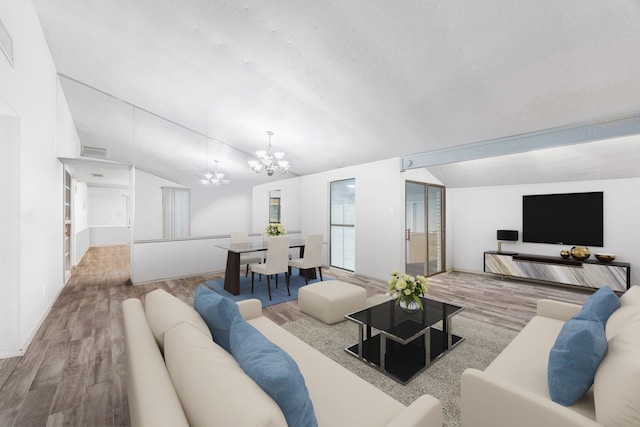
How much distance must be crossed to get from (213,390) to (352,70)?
10.0ft

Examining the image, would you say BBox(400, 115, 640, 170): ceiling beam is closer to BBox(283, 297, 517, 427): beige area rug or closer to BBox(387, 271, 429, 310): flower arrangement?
BBox(283, 297, 517, 427): beige area rug

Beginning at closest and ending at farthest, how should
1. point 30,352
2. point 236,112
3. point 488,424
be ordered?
point 488,424
point 30,352
point 236,112

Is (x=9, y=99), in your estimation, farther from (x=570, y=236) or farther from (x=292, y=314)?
(x=570, y=236)

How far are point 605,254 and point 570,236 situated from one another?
0.49m

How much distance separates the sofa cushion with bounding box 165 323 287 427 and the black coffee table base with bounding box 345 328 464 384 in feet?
5.27

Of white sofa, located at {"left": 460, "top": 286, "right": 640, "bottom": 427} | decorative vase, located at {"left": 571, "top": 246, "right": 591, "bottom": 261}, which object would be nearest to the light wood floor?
decorative vase, located at {"left": 571, "top": 246, "right": 591, "bottom": 261}

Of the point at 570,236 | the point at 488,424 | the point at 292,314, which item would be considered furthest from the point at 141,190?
the point at 570,236

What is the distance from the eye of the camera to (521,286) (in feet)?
15.3

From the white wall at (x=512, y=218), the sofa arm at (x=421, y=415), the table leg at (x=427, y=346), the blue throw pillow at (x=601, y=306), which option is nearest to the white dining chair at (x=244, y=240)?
the table leg at (x=427, y=346)

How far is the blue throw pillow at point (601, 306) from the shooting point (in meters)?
1.60

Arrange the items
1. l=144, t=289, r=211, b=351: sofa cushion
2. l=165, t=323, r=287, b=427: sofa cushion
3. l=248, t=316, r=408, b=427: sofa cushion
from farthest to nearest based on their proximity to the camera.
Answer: l=144, t=289, r=211, b=351: sofa cushion → l=248, t=316, r=408, b=427: sofa cushion → l=165, t=323, r=287, b=427: sofa cushion

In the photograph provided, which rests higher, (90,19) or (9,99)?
(90,19)

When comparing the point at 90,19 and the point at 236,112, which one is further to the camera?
the point at 236,112

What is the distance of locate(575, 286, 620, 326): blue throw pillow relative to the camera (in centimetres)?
160
